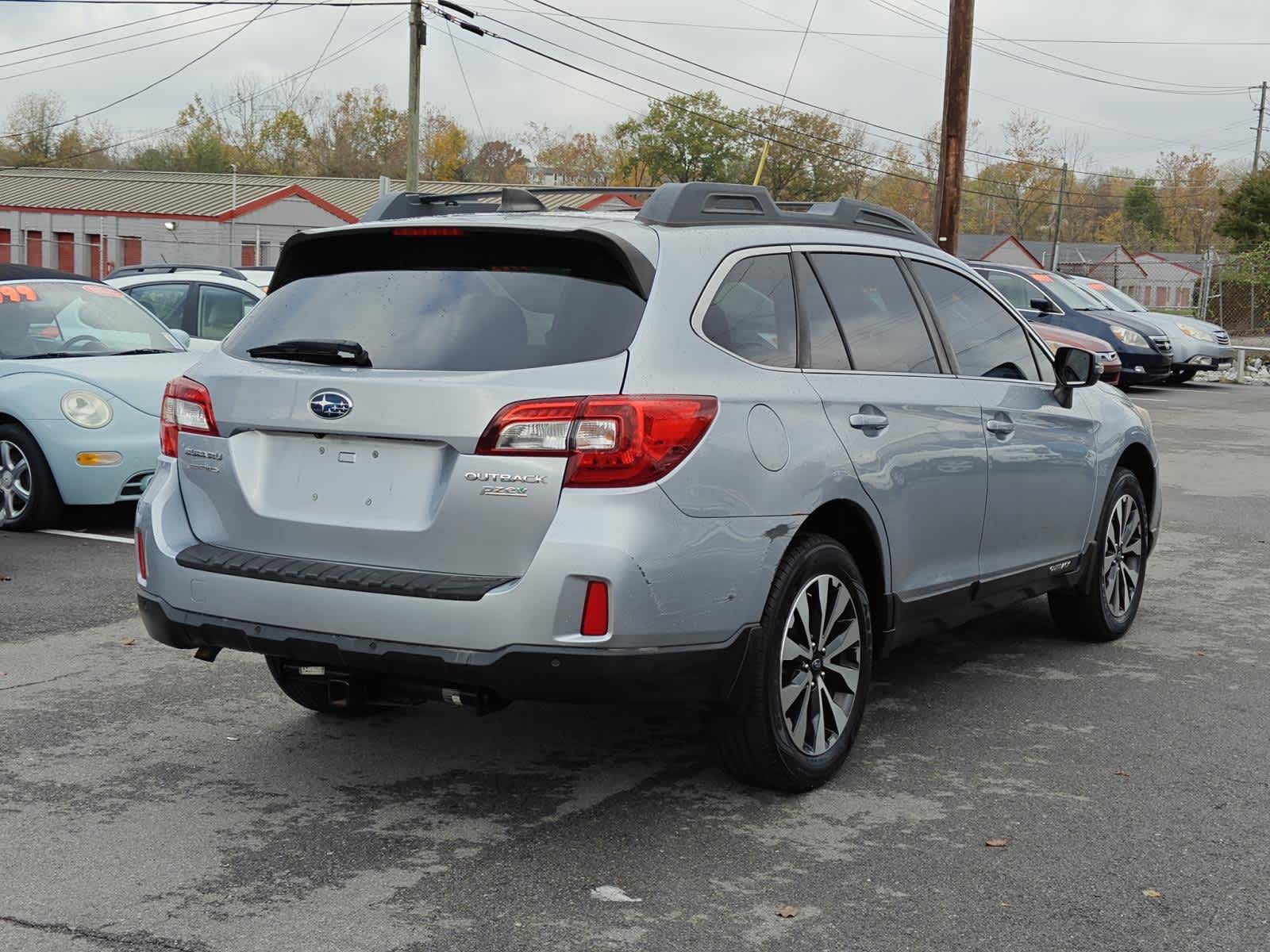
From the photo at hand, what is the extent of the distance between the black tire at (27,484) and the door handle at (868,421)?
6.17 m

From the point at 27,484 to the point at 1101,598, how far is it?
6449mm

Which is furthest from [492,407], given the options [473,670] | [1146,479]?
[1146,479]

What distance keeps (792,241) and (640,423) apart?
129 centimetres

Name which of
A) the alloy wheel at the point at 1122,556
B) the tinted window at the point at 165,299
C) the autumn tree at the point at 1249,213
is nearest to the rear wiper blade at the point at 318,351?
the alloy wheel at the point at 1122,556

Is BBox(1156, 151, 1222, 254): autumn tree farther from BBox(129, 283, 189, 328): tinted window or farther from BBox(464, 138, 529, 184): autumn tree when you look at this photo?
BBox(129, 283, 189, 328): tinted window

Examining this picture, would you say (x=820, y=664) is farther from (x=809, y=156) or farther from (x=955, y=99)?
(x=809, y=156)

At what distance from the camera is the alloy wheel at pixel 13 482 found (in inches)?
372

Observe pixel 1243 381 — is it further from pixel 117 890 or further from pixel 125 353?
pixel 117 890

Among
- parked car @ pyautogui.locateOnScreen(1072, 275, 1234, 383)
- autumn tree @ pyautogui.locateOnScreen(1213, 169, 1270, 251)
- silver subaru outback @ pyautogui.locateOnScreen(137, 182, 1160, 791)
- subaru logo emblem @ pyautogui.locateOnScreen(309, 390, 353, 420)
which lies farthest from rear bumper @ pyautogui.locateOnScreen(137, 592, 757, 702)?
autumn tree @ pyautogui.locateOnScreen(1213, 169, 1270, 251)

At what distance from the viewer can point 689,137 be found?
74812 mm

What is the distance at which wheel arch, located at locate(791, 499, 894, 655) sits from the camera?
4.79 metres

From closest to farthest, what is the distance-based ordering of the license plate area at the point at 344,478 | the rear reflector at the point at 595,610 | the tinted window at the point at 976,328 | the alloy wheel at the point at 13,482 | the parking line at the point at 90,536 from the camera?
1. the rear reflector at the point at 595,610
2. the license plate area at the point at 344,478
3. the tinted window at the point at 976,328
4. the parking line at the point at 90,536
5. the alloy wheel at the point at 13,482

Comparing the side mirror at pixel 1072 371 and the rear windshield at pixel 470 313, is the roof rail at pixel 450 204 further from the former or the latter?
the side mirror at pixel 1072 371

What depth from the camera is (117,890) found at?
12.6 ft
